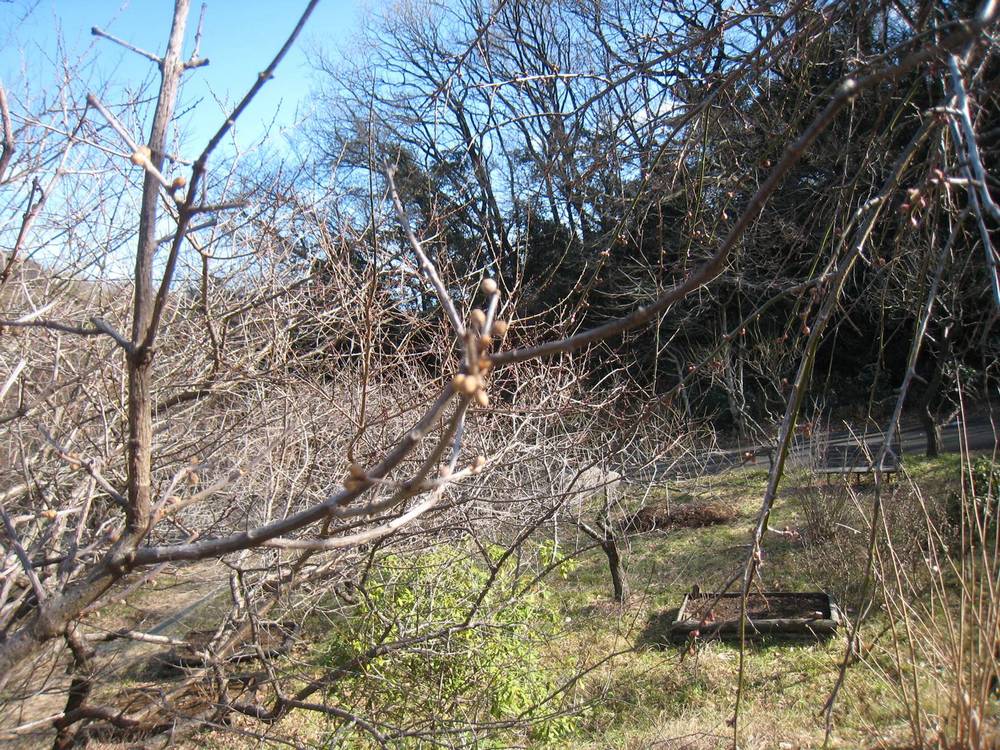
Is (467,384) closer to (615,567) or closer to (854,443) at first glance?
(615,567)

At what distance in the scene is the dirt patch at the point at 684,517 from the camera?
380 inches

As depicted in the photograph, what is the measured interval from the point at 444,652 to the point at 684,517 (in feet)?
20.6

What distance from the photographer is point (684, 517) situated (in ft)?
32.4

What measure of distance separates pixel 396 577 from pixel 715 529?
5604 millimetres

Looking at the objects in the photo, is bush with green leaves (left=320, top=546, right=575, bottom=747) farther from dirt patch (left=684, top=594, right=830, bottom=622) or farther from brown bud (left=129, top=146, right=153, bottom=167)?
brown bud (left=129, top=146, right=153, bottom=167)

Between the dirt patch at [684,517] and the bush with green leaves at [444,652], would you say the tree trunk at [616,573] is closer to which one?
the dirt patch at [684,517]

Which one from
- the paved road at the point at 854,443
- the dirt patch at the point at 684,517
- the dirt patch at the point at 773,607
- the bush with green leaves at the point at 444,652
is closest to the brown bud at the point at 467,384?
the bush with green leaves at the point at 444,652

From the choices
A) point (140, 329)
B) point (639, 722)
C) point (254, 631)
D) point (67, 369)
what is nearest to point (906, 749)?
point (140, 329)

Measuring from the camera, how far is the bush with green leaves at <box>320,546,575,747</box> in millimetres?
4199

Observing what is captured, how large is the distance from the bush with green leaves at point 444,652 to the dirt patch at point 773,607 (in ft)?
7.44

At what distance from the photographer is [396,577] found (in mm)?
4785

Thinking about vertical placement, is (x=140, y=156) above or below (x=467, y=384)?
above

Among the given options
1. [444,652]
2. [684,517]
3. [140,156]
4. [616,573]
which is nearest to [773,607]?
[616,573]

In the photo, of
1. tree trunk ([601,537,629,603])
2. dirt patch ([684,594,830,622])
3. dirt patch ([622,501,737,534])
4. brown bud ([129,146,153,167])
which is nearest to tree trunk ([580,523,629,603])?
tree trunk ([601,537,629,603])
